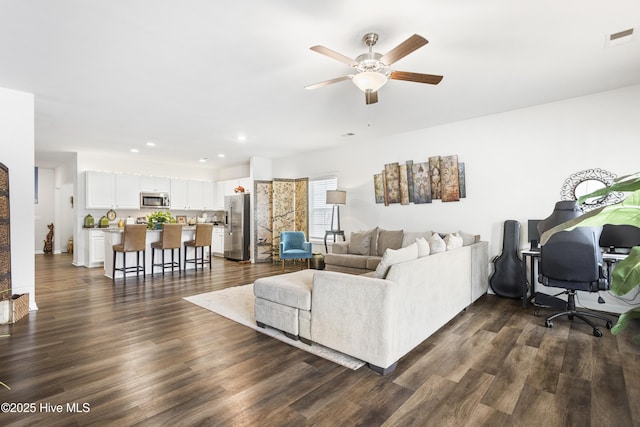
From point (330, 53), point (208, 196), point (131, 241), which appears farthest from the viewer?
point (208, 196)

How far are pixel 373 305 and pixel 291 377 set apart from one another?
78 centimetres

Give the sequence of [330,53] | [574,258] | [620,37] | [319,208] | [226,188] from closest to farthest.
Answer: [330,53] → [620,37] → [574,258] → [319,208] → [226,188]

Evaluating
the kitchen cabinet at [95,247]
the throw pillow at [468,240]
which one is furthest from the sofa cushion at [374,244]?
the kitchen cabinet at [95,247]

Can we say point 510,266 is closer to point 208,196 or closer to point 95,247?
point 208,196

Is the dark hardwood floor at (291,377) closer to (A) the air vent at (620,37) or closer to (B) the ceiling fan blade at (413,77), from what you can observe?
(B) the ceiling fan blade at (413,77)

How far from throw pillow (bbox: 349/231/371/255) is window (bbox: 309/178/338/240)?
1319 millimetres

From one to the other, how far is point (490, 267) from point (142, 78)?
5.18 m

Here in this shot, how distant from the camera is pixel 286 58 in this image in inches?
117

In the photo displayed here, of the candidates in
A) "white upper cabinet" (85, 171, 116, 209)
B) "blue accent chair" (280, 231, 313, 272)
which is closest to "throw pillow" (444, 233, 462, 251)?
"blue accent chair" (280, 231, 313, 272)

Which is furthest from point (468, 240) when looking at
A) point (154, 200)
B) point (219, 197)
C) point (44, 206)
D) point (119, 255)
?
point (44, 206)

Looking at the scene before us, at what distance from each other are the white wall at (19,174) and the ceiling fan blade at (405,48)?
422 cm

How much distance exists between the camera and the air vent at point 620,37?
8.48 ft

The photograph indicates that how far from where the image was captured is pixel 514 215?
14.8ft

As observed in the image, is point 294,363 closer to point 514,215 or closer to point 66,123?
point 514,215
